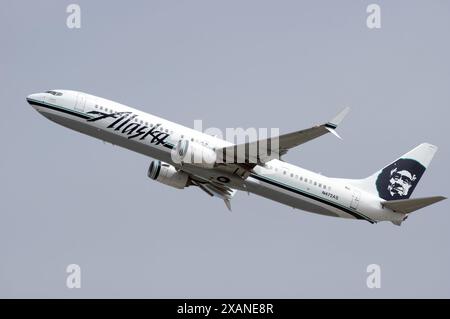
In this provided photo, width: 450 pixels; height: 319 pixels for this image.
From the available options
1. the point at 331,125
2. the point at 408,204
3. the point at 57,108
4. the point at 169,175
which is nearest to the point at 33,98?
the point at 57,108

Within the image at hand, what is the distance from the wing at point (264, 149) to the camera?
51.6 meters

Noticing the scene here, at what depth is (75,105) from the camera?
55.8m

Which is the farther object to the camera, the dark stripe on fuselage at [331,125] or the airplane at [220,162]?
the airplane at [220,162]

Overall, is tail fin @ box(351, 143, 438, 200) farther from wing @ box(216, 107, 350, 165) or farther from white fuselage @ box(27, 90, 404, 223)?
wing @ box(216, 107, 350, 165)

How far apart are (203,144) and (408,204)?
45.3ft

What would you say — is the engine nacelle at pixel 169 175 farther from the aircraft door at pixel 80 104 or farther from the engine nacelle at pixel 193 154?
the aircraft door at pixel 80 104

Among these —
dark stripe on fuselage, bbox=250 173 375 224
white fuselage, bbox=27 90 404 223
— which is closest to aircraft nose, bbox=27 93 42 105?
white fuselage, bbox=27 90 404 223

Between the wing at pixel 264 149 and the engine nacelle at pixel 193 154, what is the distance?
62 cm

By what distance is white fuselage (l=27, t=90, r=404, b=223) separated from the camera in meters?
55.2

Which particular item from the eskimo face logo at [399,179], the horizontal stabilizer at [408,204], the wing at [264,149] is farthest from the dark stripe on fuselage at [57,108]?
the eskimo face logo at [399,179]

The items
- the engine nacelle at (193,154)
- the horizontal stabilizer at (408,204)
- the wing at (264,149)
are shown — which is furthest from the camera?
the horizontal stabilizer at (408,204)

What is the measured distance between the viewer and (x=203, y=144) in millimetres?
56031

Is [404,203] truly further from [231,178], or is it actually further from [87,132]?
[87,132]

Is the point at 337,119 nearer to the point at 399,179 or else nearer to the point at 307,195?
the point at 307,195
